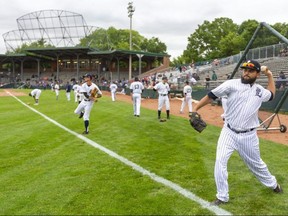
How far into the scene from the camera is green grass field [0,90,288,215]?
4629 mm

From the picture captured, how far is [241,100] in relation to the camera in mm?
4785

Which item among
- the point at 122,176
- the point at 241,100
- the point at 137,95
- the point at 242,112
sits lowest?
the point at 122,176

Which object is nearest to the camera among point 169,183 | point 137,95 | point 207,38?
point 169,183

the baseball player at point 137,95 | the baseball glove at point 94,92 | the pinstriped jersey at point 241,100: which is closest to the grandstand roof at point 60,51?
the baseball player at point 137,95

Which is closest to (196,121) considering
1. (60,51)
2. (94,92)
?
(94,92)

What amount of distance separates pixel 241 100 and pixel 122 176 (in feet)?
8.22

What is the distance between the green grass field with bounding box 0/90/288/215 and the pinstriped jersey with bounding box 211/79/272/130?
1.11 meters

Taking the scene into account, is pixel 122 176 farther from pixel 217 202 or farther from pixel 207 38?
pixel 207 38

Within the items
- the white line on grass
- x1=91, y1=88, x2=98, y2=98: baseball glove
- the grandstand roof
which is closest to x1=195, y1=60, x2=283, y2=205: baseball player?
the white line on grass

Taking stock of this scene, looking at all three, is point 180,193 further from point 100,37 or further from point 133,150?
point 100,37

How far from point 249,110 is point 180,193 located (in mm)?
1569

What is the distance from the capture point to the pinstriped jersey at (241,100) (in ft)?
15.7

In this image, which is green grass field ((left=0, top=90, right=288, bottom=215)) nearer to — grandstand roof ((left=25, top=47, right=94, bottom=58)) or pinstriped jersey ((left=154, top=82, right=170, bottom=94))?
pinstriped jersey ((left=154, top=82, right=170, bottom=94))

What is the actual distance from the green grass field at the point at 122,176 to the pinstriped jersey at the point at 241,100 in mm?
1112
